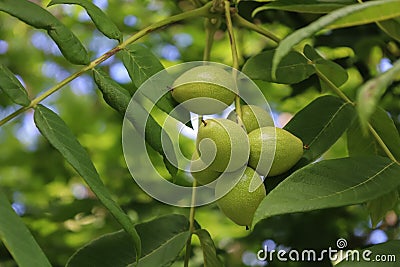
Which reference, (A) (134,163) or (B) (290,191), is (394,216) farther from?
(B) (290,191)

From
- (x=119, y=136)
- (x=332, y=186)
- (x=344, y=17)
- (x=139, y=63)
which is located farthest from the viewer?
(x=119, y=136)

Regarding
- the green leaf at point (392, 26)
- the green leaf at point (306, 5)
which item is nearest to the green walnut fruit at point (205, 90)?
the green leaf at point (306, 5)

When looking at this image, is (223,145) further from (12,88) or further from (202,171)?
(12,88)

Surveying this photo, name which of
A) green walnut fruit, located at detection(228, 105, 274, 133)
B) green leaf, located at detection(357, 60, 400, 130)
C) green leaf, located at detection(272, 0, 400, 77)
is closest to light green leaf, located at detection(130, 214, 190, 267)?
green walnut fruit, located at detection(228, 105, 274, 133)

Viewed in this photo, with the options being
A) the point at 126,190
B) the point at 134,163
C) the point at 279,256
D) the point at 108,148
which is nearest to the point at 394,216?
the point at 279,256

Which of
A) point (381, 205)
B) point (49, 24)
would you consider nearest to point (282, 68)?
point (381, 205)

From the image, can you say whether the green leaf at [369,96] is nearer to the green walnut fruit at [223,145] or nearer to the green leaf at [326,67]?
the green walnut fruit at [223,145]
